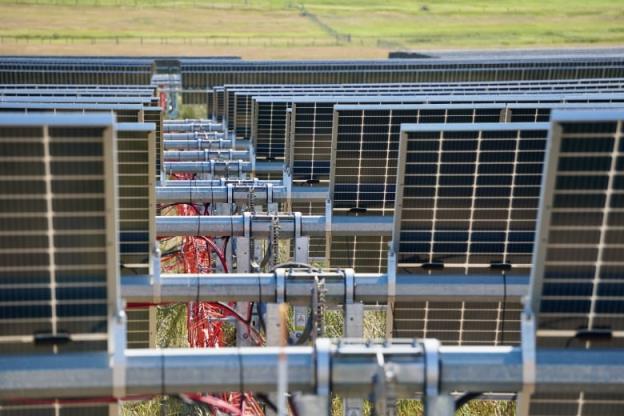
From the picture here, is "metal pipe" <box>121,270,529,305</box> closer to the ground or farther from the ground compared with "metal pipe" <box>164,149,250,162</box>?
closer to the ground

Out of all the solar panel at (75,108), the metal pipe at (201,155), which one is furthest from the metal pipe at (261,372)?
the metal pipe at (201,155)

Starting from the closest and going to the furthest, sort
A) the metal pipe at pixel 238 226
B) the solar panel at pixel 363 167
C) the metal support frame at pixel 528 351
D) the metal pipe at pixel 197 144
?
the metal support frame at pixel 528 351 → the metal pipe at pixel 238 226 → the solar panel at pixel 363 167 → the metal pipe at pixel 197 144

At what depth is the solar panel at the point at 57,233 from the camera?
31.2 ft

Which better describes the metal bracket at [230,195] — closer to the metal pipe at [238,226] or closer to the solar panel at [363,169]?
the solar panel at [363,169]

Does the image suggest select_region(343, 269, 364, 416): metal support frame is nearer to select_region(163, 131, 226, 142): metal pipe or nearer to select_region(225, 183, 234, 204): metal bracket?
select_region(225, 183, 234, 204): metal bracket

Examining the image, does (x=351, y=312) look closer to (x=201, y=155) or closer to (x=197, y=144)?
(x=201, y=155)

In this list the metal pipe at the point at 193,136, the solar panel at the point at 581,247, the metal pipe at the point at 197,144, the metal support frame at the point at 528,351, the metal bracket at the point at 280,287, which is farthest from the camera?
the metal pipe at the point at 193,136

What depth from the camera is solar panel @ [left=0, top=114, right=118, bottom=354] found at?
9508mm

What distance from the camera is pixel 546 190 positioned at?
1000 centimetres

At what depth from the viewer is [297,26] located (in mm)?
143625

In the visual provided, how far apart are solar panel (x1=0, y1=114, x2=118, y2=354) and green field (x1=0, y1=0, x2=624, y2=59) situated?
8908 centimetres

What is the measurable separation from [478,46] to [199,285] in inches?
4371

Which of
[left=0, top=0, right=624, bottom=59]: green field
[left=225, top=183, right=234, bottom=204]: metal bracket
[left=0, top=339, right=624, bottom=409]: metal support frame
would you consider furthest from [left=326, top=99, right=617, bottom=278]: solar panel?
[left=0, top=0, right=624, bottom=59]: green field

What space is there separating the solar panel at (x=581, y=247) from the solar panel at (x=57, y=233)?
4.61 m
